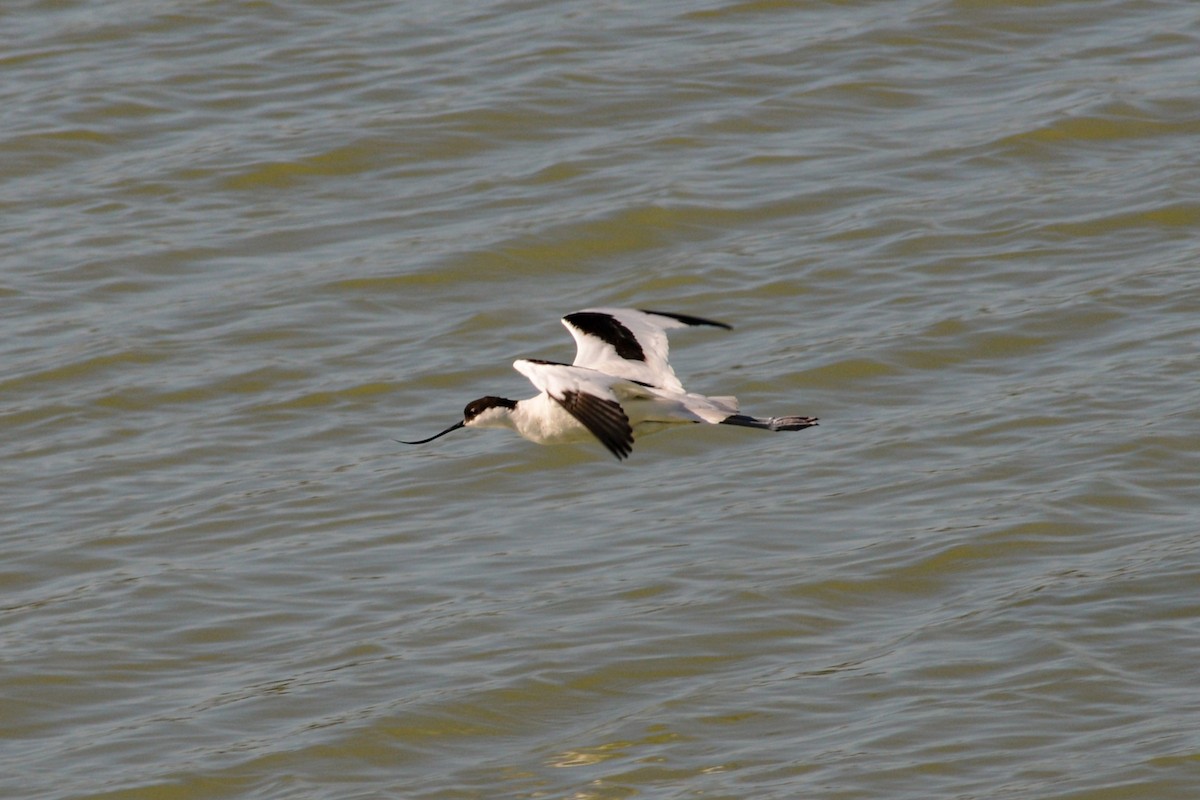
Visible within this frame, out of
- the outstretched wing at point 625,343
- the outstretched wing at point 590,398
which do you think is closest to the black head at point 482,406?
the outstretched wing at point 625,343

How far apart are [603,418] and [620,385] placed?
66cm

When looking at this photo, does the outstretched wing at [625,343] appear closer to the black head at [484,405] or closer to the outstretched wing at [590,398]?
the black head at [484,405]

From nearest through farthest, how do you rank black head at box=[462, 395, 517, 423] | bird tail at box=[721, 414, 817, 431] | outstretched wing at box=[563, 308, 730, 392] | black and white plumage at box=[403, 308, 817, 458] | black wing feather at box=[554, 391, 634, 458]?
1. black wing feather at box=[554, 391, 634, 458]
2. black and white plumage at box=[403, 308, 817, 458]
3. bird tail at box=[721, 414, 817, 431]
4. outstretched wing at box=[563, 308, 730, 392]
5. black head at box=[462, 395, 517, 423]

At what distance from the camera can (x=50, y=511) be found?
928 cm

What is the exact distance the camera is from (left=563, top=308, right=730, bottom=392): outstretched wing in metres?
8.02

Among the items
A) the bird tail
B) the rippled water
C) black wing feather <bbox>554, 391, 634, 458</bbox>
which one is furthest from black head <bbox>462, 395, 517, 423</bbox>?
black wing feather <bbox>554, 391, 634, 458</bbox>

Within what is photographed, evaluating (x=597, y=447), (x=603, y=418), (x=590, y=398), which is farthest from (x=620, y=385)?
(x=597, y=447)

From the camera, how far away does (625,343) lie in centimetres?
811

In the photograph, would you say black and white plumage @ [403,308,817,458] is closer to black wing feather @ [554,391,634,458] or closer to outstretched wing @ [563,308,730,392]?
outstretched wing @ [563,308,730,392]

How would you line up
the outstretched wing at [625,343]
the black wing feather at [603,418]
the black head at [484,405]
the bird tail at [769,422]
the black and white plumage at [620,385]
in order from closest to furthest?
the black wing feather at [603,418] → the black and white plumage at [620,385] → the bird tail at [769,422] → the outstretched wing at [625,343] → the black head at [484,405]

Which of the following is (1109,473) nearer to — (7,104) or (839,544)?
(839,544)

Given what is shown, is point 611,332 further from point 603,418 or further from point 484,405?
point 603,418

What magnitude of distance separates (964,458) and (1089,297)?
190 centimetres

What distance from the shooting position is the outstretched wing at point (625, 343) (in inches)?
316
